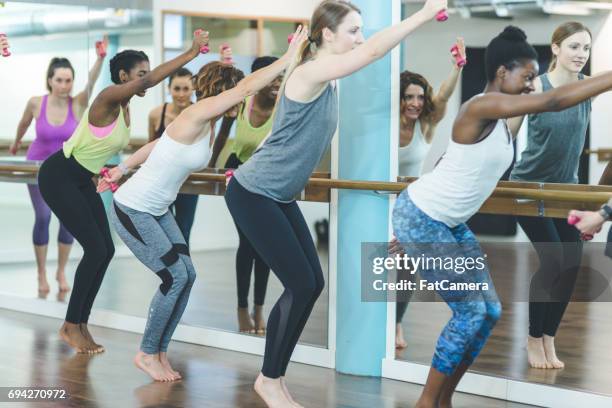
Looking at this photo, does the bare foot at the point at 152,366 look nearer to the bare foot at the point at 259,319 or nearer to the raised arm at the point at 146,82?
the bare foot at the point at 259,319

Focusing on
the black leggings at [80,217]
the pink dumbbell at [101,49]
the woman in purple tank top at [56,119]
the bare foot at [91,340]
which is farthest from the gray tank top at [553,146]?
the woman in purple tank top at [56,119]

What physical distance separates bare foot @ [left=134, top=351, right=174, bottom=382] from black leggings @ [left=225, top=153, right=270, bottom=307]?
909 millimetres

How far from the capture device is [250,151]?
5500mm

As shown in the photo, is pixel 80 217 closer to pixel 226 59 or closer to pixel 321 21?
pixel 226 59

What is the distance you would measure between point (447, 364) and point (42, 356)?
229 centimetres

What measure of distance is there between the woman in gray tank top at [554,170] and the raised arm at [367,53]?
664 mm

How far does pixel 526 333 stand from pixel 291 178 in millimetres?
1284

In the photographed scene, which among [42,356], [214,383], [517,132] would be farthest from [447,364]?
[42,356]

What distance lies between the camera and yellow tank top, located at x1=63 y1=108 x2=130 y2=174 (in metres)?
A: 5.43

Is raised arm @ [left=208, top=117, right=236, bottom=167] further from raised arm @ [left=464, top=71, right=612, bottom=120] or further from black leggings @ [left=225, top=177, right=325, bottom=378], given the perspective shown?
raised arm @ [left=464, top=71, right=612, bottom=120]

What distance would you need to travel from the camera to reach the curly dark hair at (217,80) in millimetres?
4852

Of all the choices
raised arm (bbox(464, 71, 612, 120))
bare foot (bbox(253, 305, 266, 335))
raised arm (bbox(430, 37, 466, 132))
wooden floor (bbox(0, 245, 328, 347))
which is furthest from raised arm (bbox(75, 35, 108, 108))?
raised arm (bbox(464, 71, 612, 120))

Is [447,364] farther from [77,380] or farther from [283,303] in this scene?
[77,380]

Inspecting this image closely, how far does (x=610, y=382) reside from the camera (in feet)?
14.3
